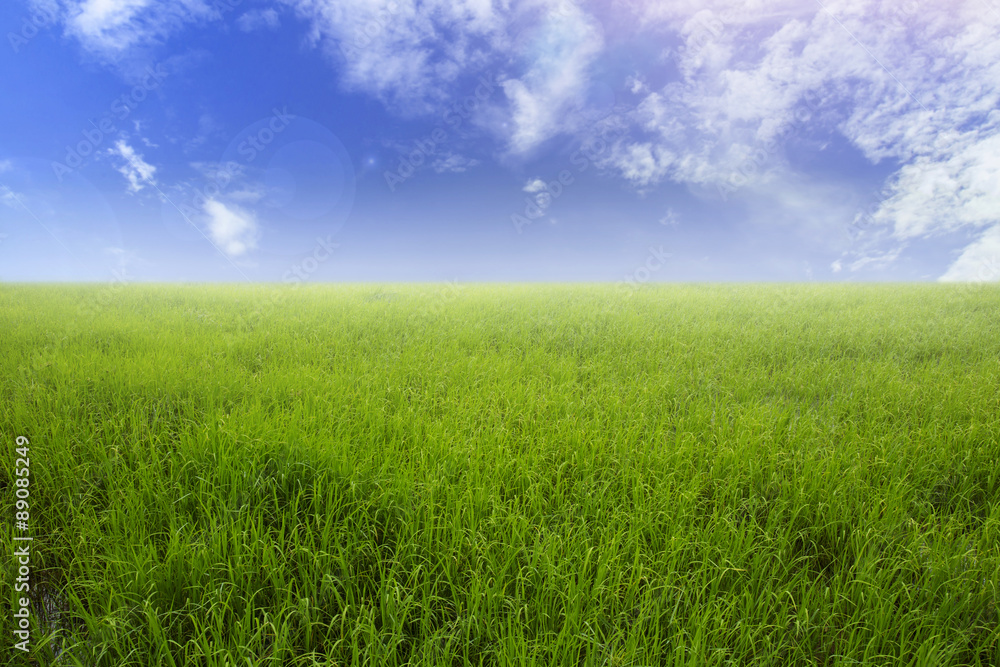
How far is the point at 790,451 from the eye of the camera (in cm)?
359

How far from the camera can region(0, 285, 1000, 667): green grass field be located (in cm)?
203

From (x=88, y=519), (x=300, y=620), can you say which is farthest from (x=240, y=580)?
(x=88, y=519)

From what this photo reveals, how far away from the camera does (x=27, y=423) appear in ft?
12.4

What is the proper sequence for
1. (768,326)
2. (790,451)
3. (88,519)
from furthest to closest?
1. (768,326)
2. (790,451)
3. (88,519)

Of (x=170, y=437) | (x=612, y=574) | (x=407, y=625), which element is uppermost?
(x=170, y=437)

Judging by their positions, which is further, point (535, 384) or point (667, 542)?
point (535, 384)

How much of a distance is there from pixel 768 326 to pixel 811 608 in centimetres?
841

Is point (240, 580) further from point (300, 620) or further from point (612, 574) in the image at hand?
point (612, 574)

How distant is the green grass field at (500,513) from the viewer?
2029 mm

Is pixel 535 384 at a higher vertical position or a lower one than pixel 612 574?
higher

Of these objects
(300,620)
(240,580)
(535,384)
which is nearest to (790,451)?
(535,384)

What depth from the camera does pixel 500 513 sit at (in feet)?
8.90

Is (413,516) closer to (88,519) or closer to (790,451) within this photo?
(88,519)

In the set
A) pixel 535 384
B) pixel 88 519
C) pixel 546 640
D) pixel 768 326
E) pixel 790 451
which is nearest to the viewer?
pixel 546 640
